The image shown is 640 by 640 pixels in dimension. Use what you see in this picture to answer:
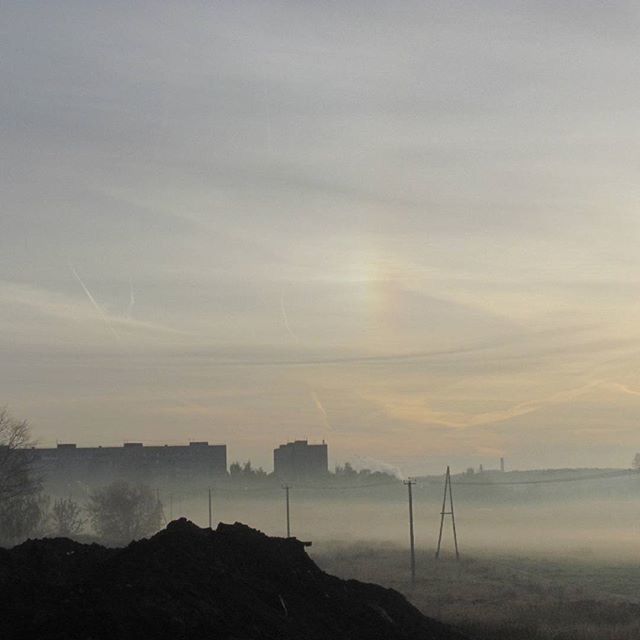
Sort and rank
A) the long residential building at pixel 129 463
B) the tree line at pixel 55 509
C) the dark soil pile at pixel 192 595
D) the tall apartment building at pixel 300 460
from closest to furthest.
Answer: the dark soil pile at pixel 192 595 < the tree line at pixel 55 509 < the long residential building at pixel 129 463 < the tall apartment building at pixel 300 460

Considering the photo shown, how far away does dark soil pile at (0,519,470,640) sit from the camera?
17641mm

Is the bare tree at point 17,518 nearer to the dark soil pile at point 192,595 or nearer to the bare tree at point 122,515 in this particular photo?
the bare tree at point 122,515

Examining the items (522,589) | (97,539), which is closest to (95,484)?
(97,539)

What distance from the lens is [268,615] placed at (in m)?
19.9

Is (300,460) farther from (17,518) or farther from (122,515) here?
(17,518)

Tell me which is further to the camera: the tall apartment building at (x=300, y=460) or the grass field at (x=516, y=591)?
the tall apartment building at (x=300, y=460)

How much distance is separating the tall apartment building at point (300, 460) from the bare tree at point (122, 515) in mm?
97836

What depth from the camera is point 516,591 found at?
51.6 m

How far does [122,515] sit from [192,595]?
7140 cm

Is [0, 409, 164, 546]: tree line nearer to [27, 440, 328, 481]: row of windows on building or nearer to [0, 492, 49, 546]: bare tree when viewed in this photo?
[0, 492, 49, 546]: bare tree

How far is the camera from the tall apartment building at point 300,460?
18775 centimetres

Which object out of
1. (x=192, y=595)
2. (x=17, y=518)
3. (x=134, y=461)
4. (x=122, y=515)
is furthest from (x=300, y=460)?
(x=192, y=595)

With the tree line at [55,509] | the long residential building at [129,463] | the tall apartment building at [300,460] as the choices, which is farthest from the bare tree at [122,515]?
the tall apartment building at [300,460]

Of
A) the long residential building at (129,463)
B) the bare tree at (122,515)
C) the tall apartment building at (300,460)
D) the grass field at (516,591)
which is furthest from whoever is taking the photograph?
the tall apartment building at (300,460)
